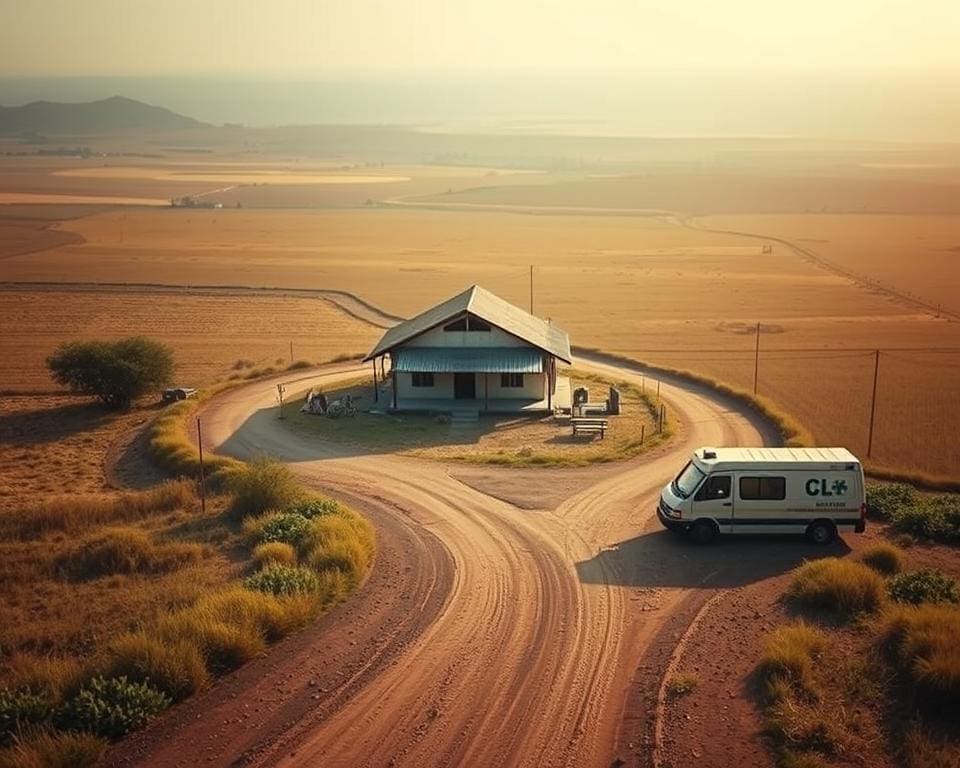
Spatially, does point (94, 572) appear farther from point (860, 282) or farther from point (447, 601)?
point (860, 282)

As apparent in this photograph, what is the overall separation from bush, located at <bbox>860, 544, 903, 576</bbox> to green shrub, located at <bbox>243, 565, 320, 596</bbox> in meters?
11.2

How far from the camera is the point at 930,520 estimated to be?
818 inches

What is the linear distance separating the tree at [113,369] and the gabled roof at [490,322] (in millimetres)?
10008

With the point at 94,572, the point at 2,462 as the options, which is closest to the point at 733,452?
the point at 94,572

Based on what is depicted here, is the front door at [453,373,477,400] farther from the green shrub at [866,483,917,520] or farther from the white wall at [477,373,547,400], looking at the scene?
the green shrub at [866,483,917,520]

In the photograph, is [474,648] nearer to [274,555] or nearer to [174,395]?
[274,555]

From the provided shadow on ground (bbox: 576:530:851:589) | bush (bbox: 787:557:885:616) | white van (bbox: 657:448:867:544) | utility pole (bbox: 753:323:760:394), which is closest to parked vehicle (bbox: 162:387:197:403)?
utility pole (bbox: 753:323:760:394)

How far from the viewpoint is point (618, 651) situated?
50.1 ft

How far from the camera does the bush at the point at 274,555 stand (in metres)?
19.2

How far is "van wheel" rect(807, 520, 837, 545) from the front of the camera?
20.4m

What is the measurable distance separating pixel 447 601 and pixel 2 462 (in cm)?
2229

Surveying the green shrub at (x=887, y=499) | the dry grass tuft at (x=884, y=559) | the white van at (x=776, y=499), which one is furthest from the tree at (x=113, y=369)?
the dry grass tuft at (x=884, y=559)

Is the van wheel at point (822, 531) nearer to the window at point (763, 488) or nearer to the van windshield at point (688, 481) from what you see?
the window at point (763, 488)

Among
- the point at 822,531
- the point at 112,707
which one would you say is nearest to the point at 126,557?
the point at 112,707
